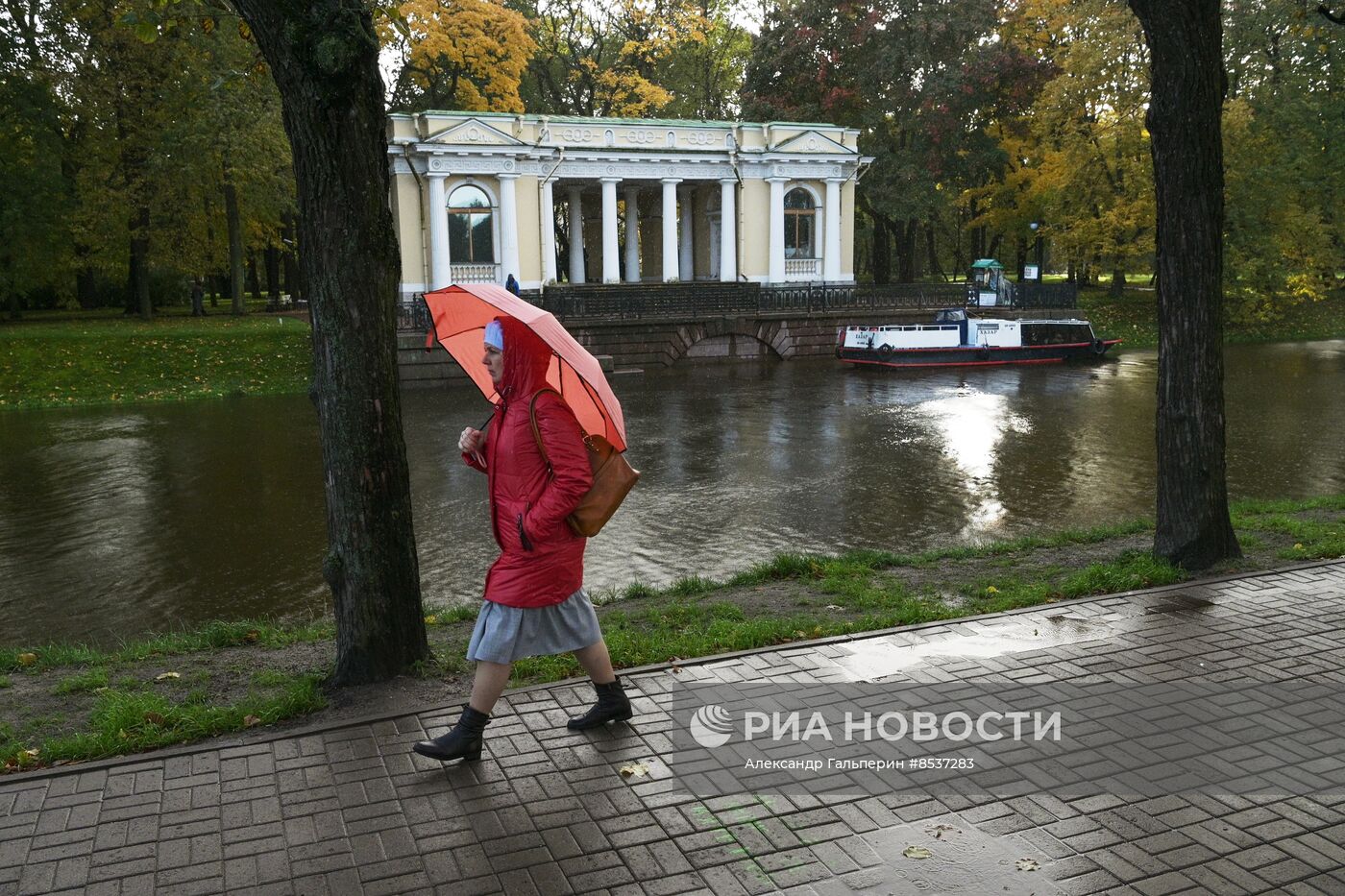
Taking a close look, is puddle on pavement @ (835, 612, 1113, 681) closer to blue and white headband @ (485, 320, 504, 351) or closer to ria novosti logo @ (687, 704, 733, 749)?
ria novosti logo @ (687, 704, 733, 749)

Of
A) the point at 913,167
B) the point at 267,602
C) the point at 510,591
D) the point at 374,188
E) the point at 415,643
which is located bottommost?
the point at 267,602

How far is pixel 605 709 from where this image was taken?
543 cm

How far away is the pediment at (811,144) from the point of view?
125 feet

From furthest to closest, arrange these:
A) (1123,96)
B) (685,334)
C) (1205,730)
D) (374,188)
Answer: (1123,96) < (685,334) < (374,188) < (1205,730)

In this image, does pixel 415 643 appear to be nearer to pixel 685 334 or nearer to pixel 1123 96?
pixel 685 334

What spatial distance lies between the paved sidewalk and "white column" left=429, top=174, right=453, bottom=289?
29678 millimetres

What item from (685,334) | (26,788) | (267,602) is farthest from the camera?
(685,334)

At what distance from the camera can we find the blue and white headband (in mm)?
4965

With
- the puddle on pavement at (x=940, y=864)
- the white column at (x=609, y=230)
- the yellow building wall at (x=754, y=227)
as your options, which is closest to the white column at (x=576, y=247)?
the white column at (x=609, y=230)

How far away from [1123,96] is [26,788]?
4165 centimetres

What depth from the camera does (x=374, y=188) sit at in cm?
582

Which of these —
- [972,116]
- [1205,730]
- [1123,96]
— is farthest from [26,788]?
[972,116]

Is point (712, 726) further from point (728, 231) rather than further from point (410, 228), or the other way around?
point (728, 231)

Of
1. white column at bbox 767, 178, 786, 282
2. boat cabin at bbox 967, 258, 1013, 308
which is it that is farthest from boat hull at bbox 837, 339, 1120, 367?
white column at bbox 767, 178, 786, 282
